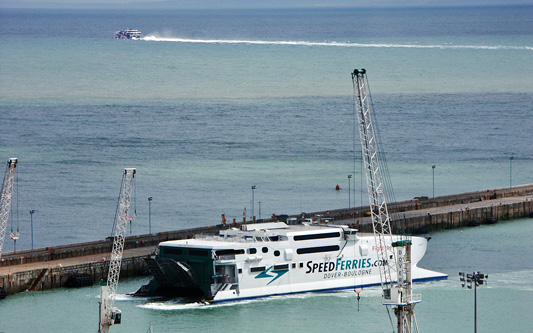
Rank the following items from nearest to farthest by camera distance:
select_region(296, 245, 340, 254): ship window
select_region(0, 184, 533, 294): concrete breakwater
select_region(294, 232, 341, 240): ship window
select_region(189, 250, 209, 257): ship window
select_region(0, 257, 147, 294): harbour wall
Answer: select_region(189, 250, 209, 257): ship window
select_region(0, 257, 147, 294): harbour wall
select_region(0, 184, 533, 294): concrete breakwater
select_region(294, 232, 341, 240): ship window
select_region(296, 245, 340, 254): ship window

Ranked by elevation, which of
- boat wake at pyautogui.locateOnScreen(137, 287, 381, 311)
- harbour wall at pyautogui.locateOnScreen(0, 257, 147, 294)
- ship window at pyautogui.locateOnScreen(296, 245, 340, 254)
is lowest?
boat wake at pyautogui.locateOnScreen(137, 287, 381, 311)

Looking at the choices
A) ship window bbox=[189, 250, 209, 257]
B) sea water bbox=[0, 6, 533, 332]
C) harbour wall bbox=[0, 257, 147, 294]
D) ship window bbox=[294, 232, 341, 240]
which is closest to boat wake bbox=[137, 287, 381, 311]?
sea water bbox=[0, 6, 533, 332]

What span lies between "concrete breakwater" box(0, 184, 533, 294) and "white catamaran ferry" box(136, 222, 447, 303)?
483 centimetres

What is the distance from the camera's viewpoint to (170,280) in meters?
76.1

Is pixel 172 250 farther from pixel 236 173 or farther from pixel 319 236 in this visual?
pixel 236 173

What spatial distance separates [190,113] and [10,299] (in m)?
125

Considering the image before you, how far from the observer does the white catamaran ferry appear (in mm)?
75312

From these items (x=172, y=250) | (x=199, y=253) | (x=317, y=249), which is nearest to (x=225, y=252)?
(x=199, y=253)

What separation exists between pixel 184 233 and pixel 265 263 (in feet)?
57.1

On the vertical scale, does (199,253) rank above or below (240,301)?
above

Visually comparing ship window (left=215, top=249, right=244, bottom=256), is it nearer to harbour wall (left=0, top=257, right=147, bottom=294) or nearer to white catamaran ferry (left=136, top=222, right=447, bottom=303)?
white catamaran ferry (left=136, top=222, right=447, bottom=303)

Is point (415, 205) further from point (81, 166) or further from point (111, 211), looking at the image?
point (81, 166)

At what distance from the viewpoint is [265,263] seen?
77188mm

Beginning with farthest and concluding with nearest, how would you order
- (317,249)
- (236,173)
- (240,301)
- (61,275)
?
(236,173) < (317,249) < (61,275) < (240,301)
